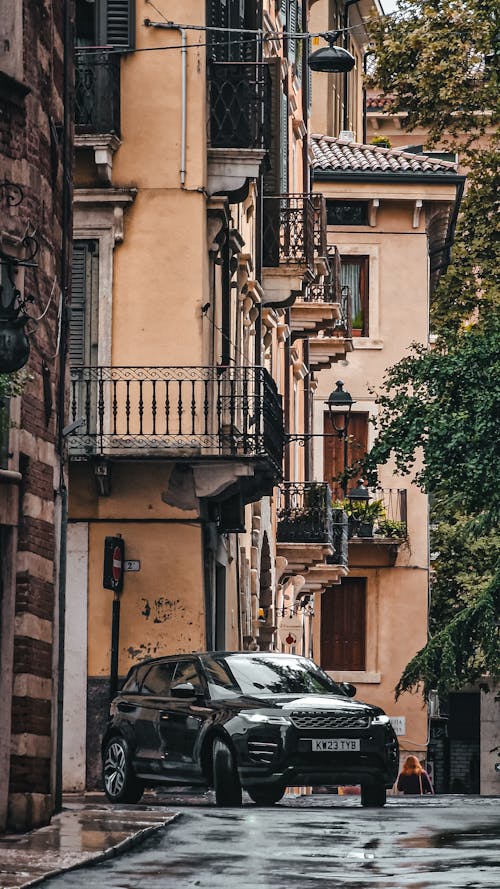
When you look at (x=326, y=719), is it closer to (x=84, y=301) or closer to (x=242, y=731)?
(x=242, y=731)

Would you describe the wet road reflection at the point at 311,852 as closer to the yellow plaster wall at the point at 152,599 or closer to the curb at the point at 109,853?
the curb at the point at 109,853

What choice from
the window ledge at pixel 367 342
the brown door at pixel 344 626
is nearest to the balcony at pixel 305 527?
the brown door at pixel 344 626

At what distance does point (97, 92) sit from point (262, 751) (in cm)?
1018

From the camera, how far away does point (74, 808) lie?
20.1 m

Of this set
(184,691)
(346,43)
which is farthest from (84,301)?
(346,43)

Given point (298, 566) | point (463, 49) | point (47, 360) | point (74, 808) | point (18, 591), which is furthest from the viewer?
point (463, 49)

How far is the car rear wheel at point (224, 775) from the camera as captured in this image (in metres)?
20.2

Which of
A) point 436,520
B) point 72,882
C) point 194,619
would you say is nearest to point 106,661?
point 194,619

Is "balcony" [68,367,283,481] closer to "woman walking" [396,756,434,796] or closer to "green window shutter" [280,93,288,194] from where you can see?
"woman walking" [396,756,434,796]

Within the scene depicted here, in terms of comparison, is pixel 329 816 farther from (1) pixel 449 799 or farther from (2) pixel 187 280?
(2) pixel 187 280

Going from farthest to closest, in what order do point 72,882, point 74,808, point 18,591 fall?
point 74,808 → point 18,591 → point 72,882

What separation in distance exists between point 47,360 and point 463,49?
25.3 metres

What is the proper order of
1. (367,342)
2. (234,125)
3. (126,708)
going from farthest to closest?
1. (367,342)
2. (234,125)
3. (126,708)

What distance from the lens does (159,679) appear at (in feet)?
71.8
